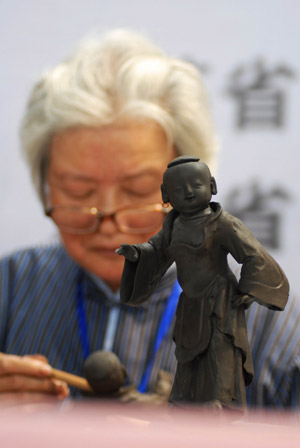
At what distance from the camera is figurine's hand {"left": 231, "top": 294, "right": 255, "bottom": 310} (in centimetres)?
51

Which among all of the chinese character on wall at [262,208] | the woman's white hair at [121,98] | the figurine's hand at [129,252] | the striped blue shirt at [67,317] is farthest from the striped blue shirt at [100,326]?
the figurine's hand at [129,252]

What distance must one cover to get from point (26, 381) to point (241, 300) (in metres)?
0.47

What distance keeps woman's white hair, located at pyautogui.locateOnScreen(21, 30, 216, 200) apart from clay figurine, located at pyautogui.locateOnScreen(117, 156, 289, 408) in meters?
0.47

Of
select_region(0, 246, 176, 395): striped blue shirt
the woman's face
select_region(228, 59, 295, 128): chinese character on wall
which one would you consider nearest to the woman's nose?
the woman's face

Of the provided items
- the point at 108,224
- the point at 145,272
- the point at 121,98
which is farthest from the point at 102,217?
the point at 145,272

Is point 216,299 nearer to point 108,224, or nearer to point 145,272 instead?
point 145,272

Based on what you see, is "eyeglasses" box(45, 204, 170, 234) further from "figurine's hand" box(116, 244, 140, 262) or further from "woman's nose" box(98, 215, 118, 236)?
"figurine's hand" box(116, 244, 140, 262)

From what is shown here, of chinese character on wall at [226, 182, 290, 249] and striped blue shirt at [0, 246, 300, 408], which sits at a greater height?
chinese character on wall at [226, 182, 290, 249]

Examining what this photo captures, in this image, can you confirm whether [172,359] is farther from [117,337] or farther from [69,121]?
[69,121]

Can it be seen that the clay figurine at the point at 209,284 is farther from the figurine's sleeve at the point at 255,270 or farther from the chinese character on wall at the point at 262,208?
the chinese character on wall at the point at 262,208

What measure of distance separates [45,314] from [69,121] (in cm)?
37

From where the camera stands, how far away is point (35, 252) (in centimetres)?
121

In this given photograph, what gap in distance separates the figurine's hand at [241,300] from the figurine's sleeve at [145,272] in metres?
0.08

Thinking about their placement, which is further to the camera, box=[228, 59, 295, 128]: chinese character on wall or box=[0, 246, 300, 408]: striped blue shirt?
box=[228, 59, 295, 128]: chinese character on wall
